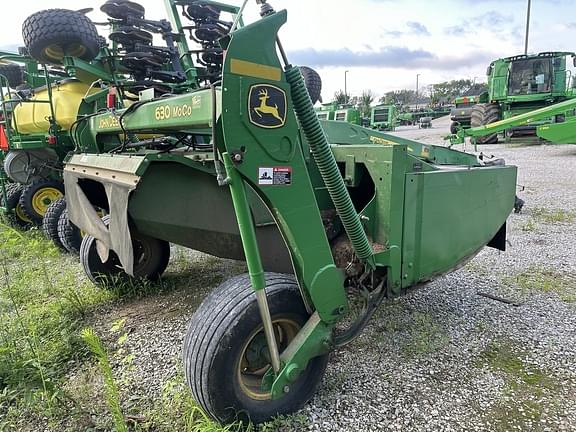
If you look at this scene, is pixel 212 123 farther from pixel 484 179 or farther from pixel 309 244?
pixel 484 179

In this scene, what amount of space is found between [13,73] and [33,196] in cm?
255

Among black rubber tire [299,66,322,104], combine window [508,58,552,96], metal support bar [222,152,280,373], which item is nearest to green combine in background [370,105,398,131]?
combine window [508,58,552,96]

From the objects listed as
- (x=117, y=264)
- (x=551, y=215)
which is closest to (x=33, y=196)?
(x=117, y=264)

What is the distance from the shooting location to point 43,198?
6.22m

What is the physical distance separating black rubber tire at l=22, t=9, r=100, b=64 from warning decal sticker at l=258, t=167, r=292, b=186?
12.1 feet

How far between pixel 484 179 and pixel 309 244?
5.41ft

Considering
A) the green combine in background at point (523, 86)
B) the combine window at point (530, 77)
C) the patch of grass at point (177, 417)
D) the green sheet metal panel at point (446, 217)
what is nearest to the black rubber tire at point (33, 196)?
the patch of grass at point (177, 417)

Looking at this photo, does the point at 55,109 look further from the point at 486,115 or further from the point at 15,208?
the point at 486,115

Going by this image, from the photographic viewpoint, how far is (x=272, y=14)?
1881 mm

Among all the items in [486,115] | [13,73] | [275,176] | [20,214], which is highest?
[13,73]

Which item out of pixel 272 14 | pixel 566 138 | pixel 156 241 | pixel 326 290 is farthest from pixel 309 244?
pixel 566 138

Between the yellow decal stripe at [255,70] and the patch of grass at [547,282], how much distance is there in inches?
122

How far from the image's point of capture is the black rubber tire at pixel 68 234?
5.08 metres

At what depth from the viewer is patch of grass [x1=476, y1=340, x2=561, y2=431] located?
7.42 ft
